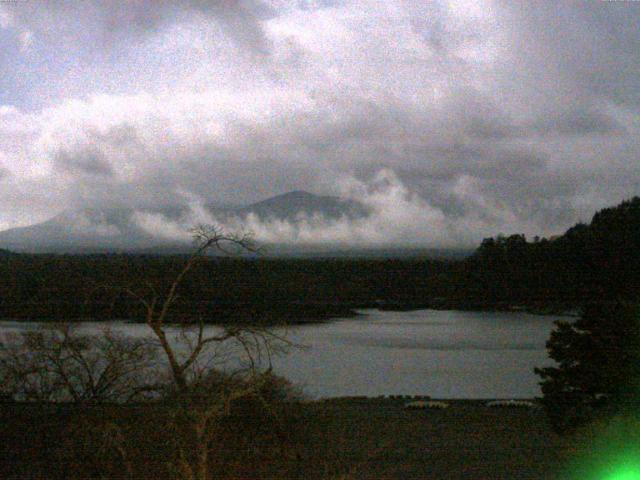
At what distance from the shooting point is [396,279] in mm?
71938

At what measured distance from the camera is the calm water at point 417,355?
88.6ft

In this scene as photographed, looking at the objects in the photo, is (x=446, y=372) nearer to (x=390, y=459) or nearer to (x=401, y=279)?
(x=390, y=459)

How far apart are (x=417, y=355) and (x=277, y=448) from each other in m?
26.6

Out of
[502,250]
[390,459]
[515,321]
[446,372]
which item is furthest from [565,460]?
[502,250]

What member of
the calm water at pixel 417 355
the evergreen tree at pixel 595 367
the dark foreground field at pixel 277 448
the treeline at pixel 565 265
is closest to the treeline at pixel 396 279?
the treeline at pixel 565 265

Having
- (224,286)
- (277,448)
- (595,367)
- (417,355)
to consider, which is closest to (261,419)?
(277,448)

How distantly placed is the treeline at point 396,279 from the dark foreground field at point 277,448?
1013 inches

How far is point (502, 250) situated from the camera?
2657 inches

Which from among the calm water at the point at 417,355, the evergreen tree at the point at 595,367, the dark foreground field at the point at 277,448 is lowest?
the calm water at the point at 417,355

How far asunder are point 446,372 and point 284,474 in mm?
22008

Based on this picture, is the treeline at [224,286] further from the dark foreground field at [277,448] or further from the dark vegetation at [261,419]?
the dark foreground field at [277,448]

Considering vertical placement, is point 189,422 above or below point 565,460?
above

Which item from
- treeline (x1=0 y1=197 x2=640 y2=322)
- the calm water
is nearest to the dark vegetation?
the calm water

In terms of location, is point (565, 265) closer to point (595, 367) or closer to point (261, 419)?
point (595, 367)
